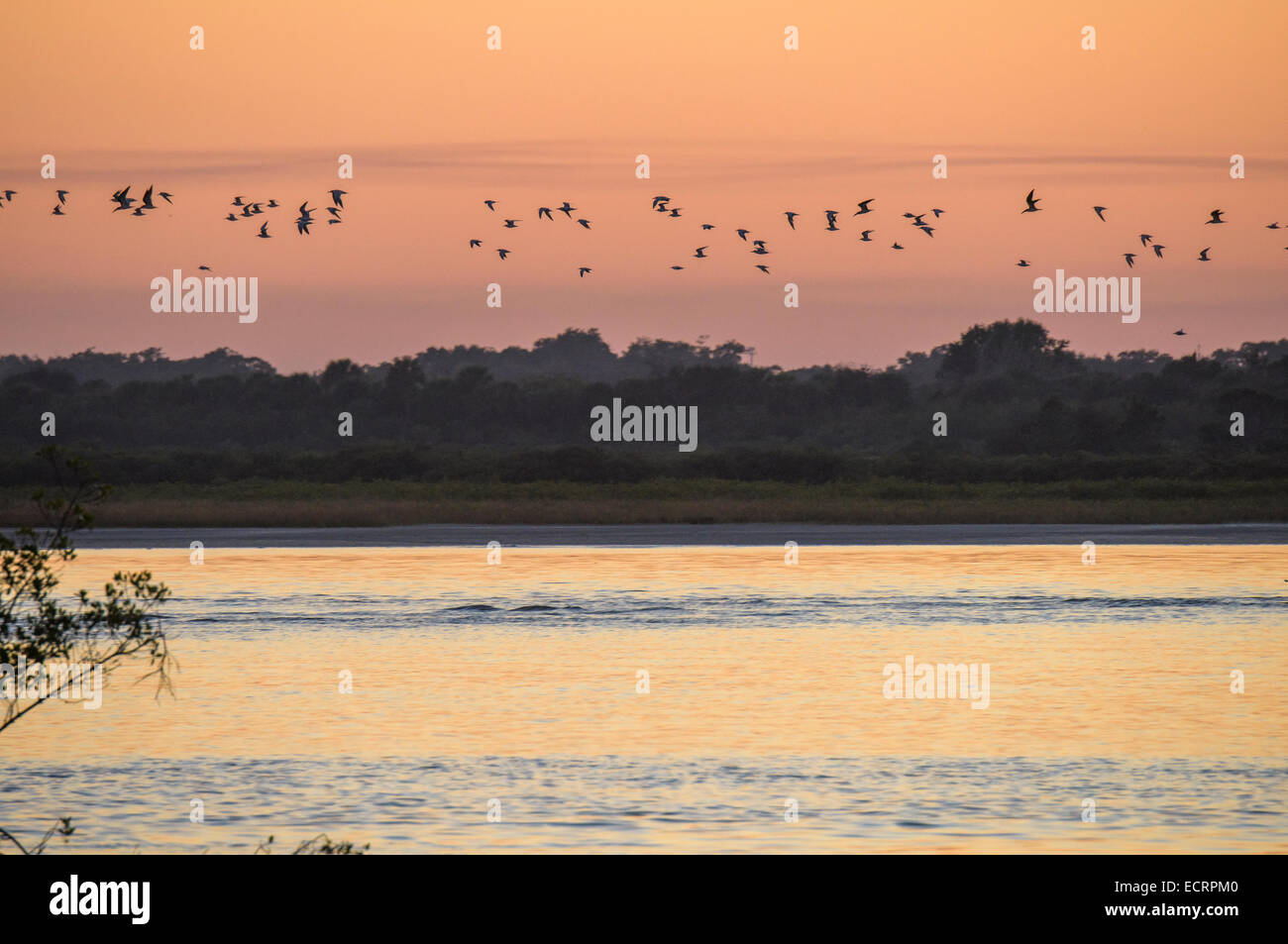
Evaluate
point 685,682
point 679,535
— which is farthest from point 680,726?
point 679,535

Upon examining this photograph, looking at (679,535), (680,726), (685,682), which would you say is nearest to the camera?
(680,726)

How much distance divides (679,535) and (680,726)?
40.7 meters

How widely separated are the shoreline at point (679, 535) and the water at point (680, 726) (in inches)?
667

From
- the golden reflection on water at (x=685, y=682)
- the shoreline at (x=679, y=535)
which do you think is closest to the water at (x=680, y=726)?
the golden reflection on water at (x=685, y=682)

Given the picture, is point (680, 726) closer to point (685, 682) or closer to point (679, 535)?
point (685, 682)

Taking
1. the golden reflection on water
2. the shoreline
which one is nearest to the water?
the golden reflection on water

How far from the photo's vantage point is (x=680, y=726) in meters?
22.4

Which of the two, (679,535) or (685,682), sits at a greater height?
(679,535)

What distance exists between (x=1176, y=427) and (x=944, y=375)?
38293mm

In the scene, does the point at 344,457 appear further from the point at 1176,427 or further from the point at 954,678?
the point at 954,678

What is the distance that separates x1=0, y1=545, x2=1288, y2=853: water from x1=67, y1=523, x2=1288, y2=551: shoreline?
1695 centimetres

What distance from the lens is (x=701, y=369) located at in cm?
13425

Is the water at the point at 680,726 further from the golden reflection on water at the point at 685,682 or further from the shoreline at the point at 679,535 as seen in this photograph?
the shoreline at the point at 679,535
